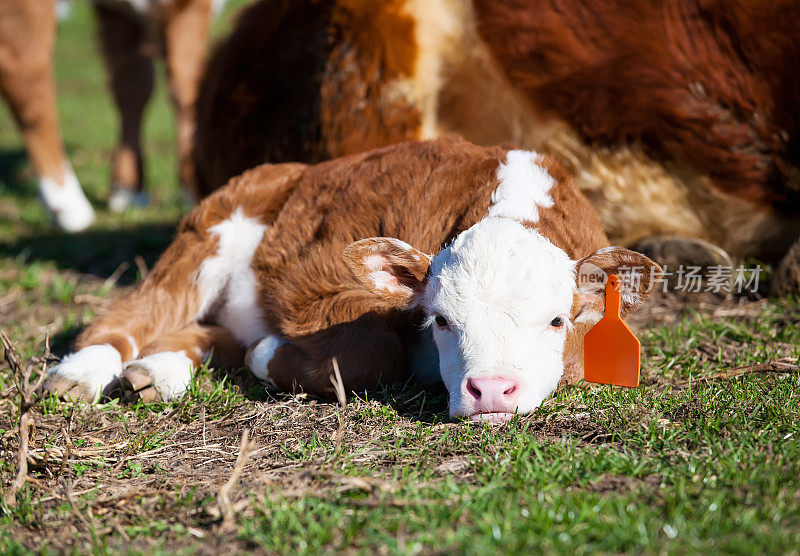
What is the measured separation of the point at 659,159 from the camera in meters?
4.21

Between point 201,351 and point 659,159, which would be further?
point 659,159

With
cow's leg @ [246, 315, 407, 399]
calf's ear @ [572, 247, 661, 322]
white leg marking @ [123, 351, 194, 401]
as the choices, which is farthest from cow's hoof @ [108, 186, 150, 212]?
calf's ear @ [572, 247, 661, 322]

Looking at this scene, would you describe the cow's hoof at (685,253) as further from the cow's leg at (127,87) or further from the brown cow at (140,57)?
the cow's leg at (127,87)

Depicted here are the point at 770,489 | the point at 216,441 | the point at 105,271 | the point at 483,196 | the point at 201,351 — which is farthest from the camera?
the point at 105,271

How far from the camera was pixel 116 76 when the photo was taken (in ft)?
25.5

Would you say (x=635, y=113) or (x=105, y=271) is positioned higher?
(x=635, y=113)

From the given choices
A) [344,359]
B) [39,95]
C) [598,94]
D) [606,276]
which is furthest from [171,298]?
[39,95]

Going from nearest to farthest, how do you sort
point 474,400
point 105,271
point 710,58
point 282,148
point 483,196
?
point 474,400 < point 483,196 < point 710,58 < point 282,148 < point 105,271

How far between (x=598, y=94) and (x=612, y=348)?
1778mm

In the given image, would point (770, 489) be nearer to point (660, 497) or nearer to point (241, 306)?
point (660, 497)

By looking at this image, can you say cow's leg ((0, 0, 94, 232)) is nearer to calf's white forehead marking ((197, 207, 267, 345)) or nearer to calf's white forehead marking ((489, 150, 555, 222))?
calf's white forehead marking ((197, 207, 267, 345))

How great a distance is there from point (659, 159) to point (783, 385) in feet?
5.25

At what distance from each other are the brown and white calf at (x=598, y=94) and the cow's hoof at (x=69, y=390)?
73.2 inches

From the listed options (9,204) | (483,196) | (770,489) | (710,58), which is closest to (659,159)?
(710,58)
